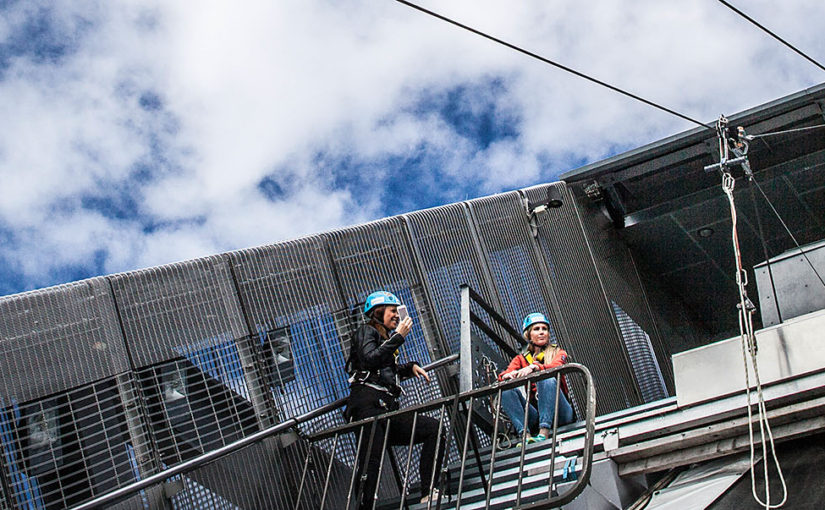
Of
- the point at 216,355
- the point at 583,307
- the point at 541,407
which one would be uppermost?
the point at 216,355

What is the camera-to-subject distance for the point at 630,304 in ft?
40.8

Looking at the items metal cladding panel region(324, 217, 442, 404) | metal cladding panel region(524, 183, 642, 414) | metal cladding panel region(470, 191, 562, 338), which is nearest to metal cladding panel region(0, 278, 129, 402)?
metal cladding panel region(324, 217, 442, 404)

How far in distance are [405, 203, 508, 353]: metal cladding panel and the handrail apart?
2009 millimetres

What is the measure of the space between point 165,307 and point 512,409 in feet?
9.52

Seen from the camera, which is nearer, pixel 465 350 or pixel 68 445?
pixel 68 445

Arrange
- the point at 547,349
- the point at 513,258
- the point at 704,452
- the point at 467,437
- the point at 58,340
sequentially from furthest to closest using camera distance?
1. the point at 513,258
2. the point at 547,349
3. the point at 58,340
4. the point at 704,452
5. the point at 467,437

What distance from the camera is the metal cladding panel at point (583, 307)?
35.1 feet

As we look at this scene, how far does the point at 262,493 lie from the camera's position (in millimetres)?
6949

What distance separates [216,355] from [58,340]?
122 centimetres

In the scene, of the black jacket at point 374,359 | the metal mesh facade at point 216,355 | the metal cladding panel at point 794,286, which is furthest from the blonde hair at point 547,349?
the metal cladding panel at point 794,286

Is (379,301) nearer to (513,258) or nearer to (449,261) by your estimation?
(449,261)

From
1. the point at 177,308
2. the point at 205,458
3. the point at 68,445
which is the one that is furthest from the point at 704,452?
the point at 68,445

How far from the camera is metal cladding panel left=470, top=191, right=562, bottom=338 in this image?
33.4 ft

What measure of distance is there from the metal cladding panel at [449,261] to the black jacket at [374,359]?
189 centimetres
